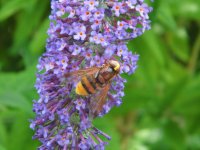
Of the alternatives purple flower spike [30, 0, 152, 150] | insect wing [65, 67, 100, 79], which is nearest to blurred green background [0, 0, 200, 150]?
purple flower spike [30, 0, 152, 150]

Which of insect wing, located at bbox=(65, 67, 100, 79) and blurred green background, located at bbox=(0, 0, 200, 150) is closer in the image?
insect wing, located at bbox=(65, 67, 100, 79)

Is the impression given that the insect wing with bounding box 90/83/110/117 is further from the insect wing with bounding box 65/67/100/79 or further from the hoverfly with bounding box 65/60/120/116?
the insect wing with bounding box 65/67/100/79

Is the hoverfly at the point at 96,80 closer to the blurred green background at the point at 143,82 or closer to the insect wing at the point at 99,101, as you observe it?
the insect wing at the point at 99,101

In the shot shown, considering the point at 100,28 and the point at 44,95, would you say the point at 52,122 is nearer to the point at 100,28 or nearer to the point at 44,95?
the point at 44,95

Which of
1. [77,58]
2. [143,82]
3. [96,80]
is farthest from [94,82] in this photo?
[143,82]

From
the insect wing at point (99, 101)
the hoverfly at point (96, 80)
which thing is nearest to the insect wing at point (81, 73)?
the hoverfly at point (96, 80)

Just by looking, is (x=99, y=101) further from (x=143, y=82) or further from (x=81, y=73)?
(x=143, y=82)

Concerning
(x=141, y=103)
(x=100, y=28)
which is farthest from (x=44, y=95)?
(x=141, y=103)
